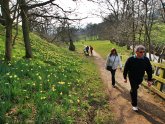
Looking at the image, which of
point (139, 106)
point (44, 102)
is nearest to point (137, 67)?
point (139, 106)

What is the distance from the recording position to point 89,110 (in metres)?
7.94


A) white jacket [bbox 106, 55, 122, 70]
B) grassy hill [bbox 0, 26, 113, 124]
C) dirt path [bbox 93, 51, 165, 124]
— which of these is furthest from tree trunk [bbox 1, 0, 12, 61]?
dirt path [bbox 93, 51, 165, 124]

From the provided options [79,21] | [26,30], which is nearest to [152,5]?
[79,21]

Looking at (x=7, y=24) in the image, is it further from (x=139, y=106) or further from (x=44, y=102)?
(x=139, y=106)

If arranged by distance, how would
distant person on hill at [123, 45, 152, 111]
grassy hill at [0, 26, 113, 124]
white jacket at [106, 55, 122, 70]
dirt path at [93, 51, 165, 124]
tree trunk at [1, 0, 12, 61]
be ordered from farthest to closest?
1. white jacket at [106, 55, 122, 70]
2. tree trunk at [1, 0, 12, 61]
3. distant person on hill at [123, 45, 152, 111]
4. dirt path at [93, 51, 165, 124]
5. grassy hill at [0, 26, 113, 124]

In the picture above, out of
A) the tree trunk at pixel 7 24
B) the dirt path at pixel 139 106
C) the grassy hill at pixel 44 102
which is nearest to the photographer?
the grassy hill at pixel 44 102

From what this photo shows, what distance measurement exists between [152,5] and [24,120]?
13.6 m

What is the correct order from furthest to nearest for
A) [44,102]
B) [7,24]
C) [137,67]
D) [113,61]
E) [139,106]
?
[113,61], [7,24], [139,106], [137,67], [44,102]

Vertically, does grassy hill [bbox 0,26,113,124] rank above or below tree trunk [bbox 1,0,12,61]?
below

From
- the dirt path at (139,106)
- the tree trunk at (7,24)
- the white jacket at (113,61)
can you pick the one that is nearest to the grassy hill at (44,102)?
the dirt path at (139,106)

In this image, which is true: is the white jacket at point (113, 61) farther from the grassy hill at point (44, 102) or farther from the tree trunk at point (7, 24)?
the tree trunk at point (7, 24)

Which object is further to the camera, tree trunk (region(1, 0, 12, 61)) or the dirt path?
tree trunk (region(1, 0, 12, 61))

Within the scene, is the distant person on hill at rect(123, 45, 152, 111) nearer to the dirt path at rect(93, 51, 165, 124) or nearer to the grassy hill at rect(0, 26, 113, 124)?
the dirt path at rect(93, 51, 165, 124)

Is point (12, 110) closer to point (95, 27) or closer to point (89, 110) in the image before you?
point (89, 110)
